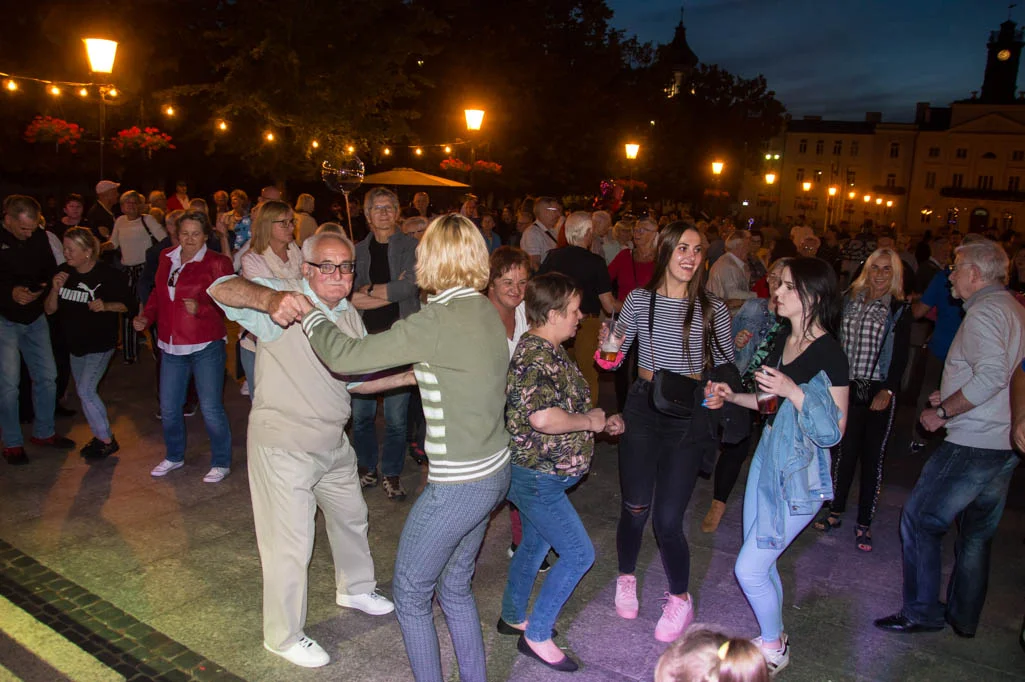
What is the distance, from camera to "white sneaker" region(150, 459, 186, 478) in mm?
6102

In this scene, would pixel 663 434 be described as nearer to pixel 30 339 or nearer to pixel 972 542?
pixel 972 542

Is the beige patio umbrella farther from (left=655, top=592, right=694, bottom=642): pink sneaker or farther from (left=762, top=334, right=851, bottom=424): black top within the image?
(left=762, top=334, right=851, bottom=424): black top

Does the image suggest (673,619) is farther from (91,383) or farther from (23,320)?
(23,320)

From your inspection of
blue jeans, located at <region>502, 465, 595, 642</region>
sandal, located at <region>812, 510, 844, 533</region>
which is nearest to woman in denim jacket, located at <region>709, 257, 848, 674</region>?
blue jeans, located at <region>502, 465, 595, 642</region>

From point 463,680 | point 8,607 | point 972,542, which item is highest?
point 972,542

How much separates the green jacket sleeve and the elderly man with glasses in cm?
284

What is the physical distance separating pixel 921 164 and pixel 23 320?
10073 cm

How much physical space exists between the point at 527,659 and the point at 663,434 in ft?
4.36

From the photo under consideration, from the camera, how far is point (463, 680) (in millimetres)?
3141

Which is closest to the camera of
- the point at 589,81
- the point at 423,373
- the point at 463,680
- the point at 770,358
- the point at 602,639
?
the point at 423,373

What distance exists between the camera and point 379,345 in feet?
8.90

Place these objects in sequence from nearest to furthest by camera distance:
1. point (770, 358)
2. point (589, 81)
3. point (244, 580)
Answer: point (770, 358) → point (244, 580) → point (589, 81)

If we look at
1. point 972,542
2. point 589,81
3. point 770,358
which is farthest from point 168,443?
point 589,81

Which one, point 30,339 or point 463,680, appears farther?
point 30,339
